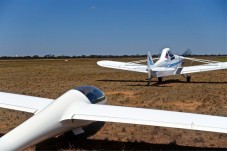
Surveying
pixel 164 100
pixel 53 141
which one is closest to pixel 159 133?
pixel 53 141

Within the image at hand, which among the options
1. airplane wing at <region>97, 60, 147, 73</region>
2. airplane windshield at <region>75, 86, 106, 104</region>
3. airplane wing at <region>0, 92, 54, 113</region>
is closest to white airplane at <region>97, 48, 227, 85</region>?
airplane wing at <region>97, 60, 147, 73</region>

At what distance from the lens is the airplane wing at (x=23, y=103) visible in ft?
29.2

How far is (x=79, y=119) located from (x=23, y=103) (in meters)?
2.35

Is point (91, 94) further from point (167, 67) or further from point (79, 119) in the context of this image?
point (167, 67)

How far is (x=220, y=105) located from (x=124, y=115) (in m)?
7.63

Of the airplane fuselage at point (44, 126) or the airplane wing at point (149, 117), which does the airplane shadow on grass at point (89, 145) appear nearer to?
the airplane fuselage at point (44, 126)

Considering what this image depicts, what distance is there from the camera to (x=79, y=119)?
7.59 meters

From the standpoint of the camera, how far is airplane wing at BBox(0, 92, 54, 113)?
891 cm

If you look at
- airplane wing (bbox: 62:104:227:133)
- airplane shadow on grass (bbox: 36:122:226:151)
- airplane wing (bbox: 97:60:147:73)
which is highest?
airplane wing (bbox: 62:104:227:133)

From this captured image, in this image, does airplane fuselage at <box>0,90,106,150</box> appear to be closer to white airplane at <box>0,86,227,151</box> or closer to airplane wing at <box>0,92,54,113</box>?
white airplane at <box>0,86,227,151</box>

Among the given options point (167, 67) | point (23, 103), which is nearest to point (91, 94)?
point (23, 103)

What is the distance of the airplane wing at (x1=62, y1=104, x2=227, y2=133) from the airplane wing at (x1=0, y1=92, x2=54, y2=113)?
145cm

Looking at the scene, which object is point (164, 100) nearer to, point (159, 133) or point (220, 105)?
point (220, 105)

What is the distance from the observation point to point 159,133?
9.66 meters
